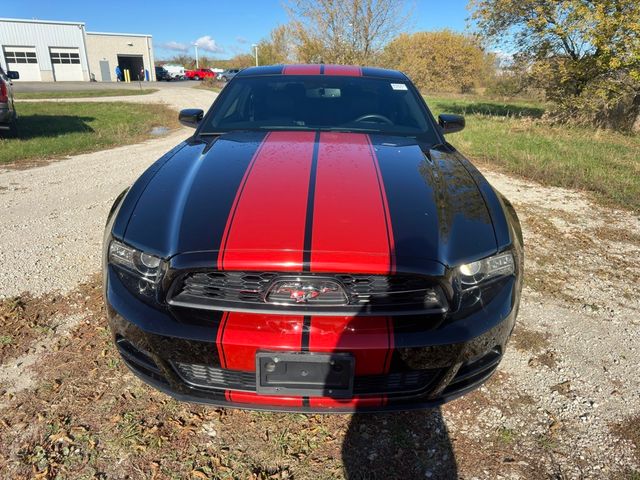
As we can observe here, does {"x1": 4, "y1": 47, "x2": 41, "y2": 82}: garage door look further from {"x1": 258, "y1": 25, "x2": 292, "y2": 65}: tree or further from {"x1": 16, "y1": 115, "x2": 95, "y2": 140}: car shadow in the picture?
{"x1": 16, "y1": 115, "x2": 95, "y2": 140}: car shadow

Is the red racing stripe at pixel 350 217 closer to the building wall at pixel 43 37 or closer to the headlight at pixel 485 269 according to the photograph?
the headlight at pixel 485 269

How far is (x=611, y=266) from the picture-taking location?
3.78 metres

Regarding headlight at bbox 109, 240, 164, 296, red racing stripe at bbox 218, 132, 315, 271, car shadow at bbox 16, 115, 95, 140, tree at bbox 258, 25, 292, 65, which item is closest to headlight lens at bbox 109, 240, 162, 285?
headlight at bbox 109, 240, 164, 296

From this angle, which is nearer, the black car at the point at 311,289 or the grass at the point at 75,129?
the black car at the point at 311,289

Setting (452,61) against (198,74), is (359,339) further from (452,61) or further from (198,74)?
(198,74)

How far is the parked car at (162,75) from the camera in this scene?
51375mm

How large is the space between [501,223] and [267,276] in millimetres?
1070

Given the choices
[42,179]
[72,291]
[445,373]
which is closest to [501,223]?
[445,373]

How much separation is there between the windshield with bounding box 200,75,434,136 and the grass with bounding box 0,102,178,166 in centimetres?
571

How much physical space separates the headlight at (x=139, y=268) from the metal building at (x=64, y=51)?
4909cm

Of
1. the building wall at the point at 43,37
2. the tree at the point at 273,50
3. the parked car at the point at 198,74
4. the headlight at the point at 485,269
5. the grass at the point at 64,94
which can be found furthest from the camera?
the parked car at the point at 198,74

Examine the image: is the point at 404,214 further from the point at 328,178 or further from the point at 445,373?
the point at 445,373

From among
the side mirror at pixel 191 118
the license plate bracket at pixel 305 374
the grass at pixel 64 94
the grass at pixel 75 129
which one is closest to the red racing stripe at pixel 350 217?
the license plate bracket at pixel 305 374

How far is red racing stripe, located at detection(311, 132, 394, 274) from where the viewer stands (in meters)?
1.61
